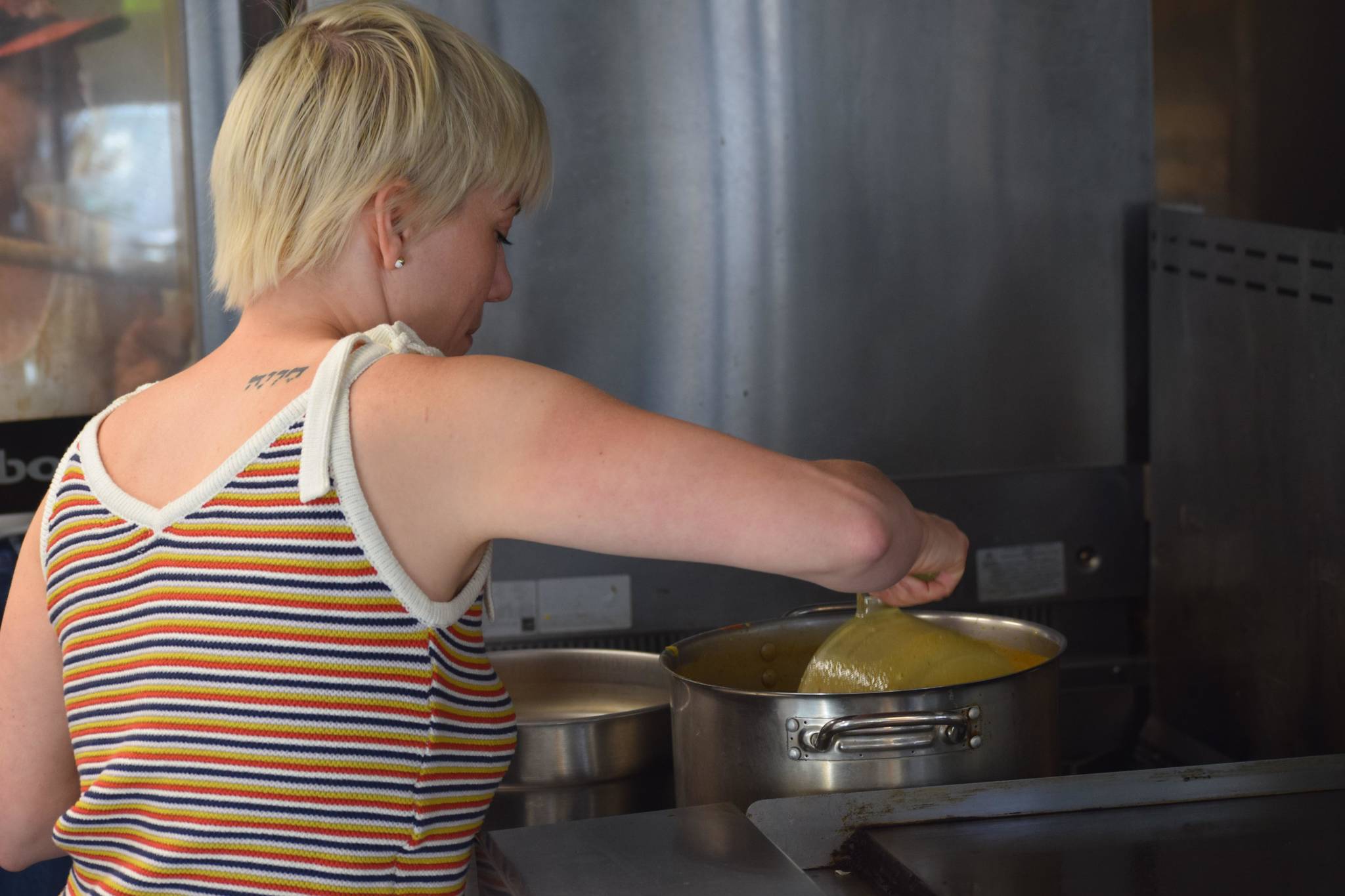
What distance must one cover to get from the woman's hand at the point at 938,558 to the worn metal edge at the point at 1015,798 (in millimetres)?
144

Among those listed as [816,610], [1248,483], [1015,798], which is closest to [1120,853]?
[1015,798]

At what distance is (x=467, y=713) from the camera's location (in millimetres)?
862

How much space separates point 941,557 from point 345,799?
16.6 inches

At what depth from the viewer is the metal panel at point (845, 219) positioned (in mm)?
1563

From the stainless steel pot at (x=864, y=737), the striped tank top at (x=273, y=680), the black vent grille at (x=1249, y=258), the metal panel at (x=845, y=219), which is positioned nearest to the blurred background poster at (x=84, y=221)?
the metal panel at (x=845, y=219)

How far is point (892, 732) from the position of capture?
100 centimetres

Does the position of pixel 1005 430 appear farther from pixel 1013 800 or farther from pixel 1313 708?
pixel 1013 800

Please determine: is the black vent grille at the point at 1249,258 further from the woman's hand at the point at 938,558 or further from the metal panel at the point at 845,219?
the woman's hand at the point at 938,558

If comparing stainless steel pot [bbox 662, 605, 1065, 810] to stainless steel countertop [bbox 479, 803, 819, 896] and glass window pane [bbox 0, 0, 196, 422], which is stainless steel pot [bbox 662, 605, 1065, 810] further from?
glass window pane [bbox 0, 0, 196, 422]

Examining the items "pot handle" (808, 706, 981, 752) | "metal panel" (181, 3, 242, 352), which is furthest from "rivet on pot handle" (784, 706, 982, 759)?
"metal panel" (181, 3, 242, 352)

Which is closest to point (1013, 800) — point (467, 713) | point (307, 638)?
point (467, 713)

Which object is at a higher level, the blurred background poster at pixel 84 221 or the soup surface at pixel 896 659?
the blurred background poster at pixel 84 221

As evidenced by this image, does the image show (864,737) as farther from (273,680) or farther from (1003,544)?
(1003,544)

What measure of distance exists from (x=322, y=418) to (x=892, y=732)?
0.48 metres
